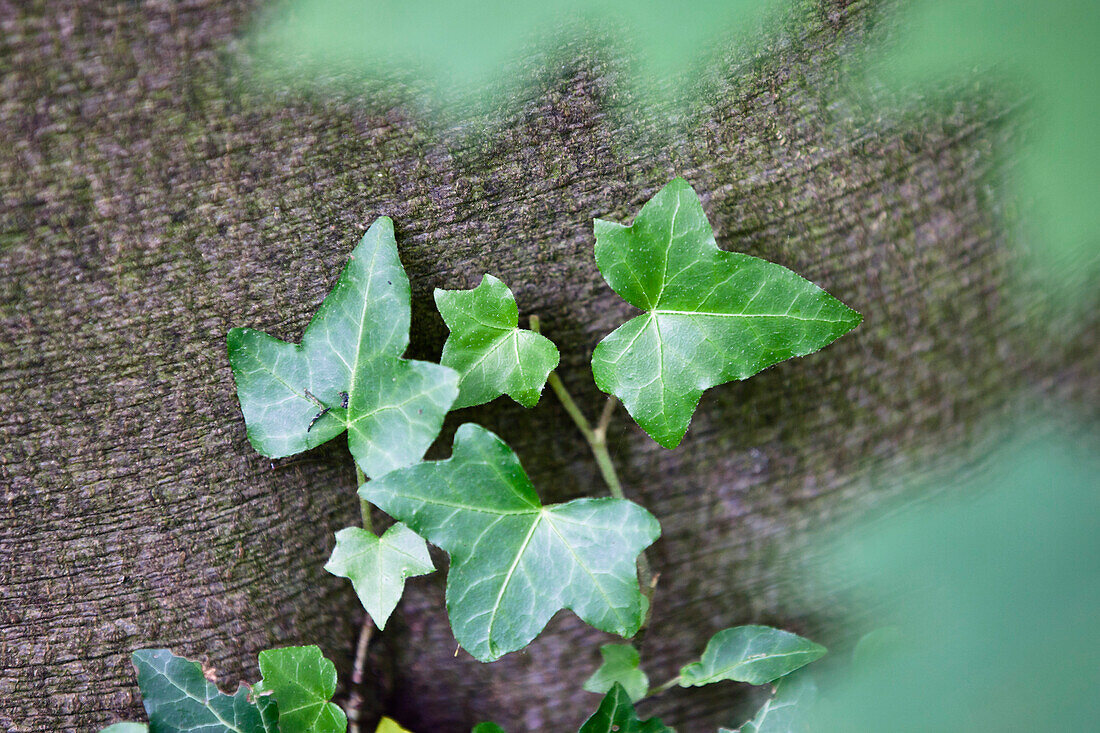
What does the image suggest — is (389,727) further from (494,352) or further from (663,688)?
(494,352)

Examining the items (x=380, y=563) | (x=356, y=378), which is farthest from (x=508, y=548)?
(x=356, y=378)

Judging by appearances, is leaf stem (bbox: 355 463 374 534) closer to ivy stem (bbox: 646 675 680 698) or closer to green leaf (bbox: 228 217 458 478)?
green leaf (bbox: 228 217 458 478)

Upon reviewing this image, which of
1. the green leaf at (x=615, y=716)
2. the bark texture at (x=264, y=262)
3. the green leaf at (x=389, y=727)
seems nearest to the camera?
the bark texture at (x=264, y=262)

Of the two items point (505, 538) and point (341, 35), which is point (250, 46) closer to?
point (341, 35)

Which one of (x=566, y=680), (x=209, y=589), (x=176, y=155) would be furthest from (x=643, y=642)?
(x=176, y=155)

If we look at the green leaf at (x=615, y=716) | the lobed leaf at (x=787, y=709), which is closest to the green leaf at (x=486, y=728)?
the green leaf at (x=615, y=716)

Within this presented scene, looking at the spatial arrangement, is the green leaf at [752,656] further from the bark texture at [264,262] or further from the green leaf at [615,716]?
the bark texture at [264,262]

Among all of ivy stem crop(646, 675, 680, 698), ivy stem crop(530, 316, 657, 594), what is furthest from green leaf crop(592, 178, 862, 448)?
ivy stem crop(646, 675, 680, 698)
